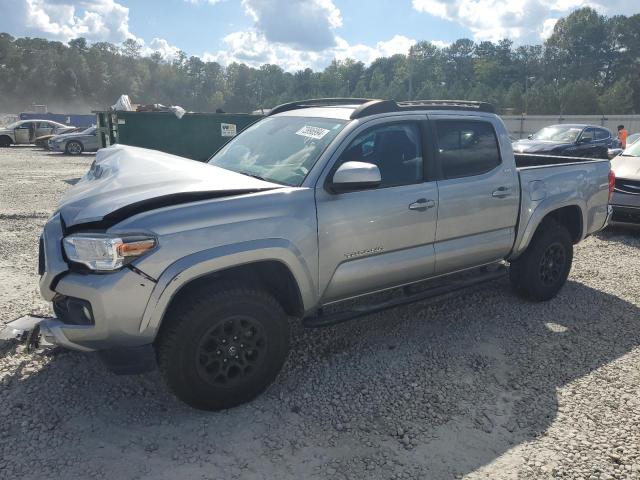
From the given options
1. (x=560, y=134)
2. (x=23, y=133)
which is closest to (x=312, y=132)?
→ (x=560, y=134)

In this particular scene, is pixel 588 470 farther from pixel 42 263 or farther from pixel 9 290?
pixel 9 290

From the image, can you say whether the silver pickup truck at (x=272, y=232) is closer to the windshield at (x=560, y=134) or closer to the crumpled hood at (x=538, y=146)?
the crumpled hood at (x=538, y=146)

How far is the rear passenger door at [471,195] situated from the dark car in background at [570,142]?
34.2 ft

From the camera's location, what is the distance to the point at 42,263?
3.15 meters

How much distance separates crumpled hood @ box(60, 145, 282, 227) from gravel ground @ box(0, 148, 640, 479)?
1.20 metres

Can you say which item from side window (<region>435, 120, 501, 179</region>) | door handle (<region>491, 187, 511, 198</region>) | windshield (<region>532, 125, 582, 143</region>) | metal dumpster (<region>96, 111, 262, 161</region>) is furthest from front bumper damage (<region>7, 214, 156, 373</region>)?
windshield (<region>532, 125, 582, 143</region>)

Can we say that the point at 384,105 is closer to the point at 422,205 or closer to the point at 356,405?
the point at 422,205

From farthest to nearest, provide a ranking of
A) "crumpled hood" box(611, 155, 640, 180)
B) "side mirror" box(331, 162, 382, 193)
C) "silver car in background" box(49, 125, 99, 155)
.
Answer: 1. "silver car in background" box(49, 125, 99, 155)
2. "crumpled hood" box(611, 155, 640, 180)
3. "side mirror" box(331, 162, 382, 193)

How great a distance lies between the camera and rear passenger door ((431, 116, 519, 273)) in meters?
4.11

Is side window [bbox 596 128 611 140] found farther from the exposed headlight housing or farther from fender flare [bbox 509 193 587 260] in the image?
the exposed headlight housing

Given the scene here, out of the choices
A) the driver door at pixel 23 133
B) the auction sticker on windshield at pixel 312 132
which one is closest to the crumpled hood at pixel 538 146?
the auction sticker on windshield at pixel 312 132

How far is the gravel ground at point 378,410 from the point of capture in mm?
2773

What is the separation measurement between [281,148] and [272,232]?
3.22 feet

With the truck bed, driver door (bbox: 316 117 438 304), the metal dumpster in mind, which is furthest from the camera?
the metal dumpster
